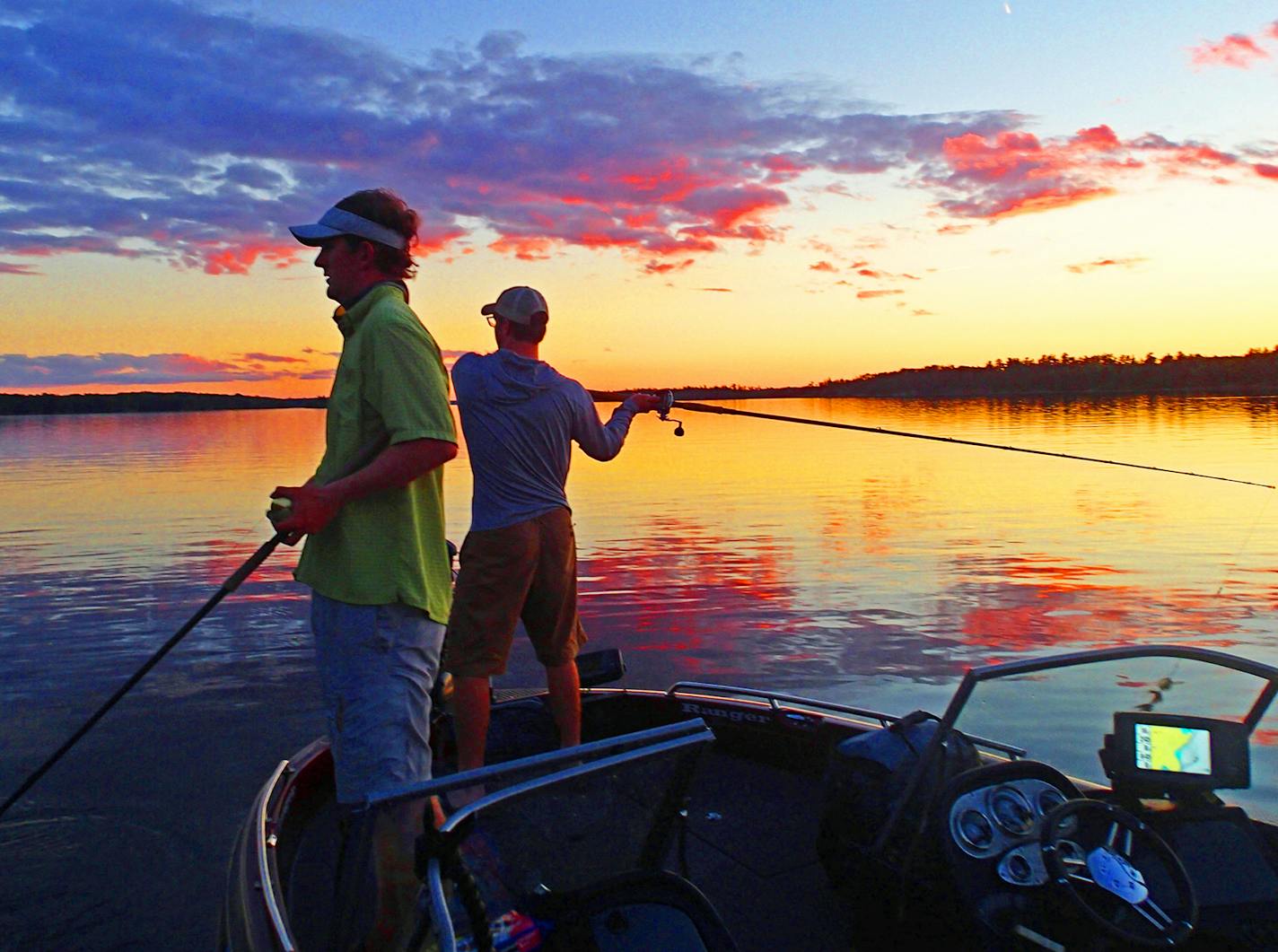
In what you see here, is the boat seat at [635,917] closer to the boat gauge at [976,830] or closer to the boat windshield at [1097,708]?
the boat gauge at [976,830]

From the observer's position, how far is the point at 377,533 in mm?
2766

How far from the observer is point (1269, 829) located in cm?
329

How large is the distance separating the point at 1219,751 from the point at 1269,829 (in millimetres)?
323

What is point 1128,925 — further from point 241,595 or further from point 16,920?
point 241,595

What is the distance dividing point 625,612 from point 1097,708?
564cm

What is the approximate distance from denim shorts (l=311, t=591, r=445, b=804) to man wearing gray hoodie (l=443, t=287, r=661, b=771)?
60.6 inches

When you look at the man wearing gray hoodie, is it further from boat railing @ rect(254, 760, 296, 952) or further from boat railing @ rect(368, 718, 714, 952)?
boat railing @ rect(368, 718, 714, 952)

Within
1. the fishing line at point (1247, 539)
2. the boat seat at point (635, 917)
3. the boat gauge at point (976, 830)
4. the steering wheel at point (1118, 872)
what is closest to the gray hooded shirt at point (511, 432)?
the boat gauge at point (976, 830)

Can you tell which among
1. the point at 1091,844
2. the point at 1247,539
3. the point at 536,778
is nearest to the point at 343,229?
the point at 536,778

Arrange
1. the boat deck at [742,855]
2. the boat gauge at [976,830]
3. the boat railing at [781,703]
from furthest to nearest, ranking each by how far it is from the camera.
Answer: the boat railing at [781,703], the boat deck at [742,855], the boat gauge at [976,830]

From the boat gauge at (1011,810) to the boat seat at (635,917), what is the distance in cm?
110

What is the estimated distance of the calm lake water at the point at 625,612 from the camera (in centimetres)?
656

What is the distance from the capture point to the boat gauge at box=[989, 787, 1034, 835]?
10.2ft

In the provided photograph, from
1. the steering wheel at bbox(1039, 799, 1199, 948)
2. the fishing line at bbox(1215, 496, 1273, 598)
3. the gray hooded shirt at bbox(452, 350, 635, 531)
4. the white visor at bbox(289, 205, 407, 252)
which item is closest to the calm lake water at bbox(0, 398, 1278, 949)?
the fishing line at bbox(1215, 496, 1273, 598)
